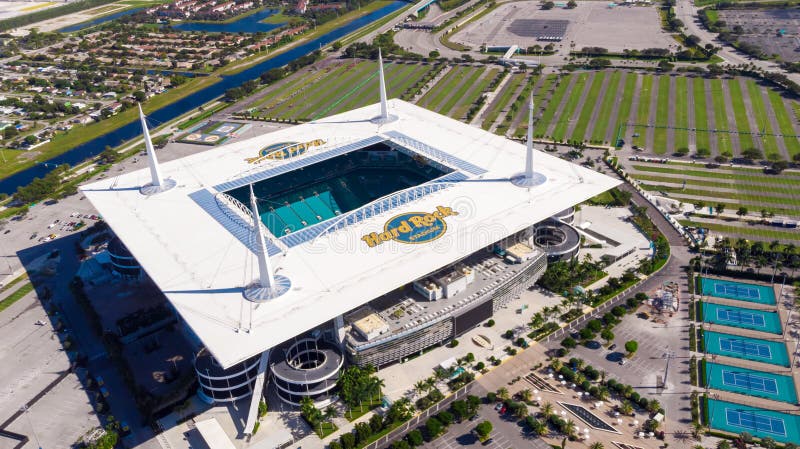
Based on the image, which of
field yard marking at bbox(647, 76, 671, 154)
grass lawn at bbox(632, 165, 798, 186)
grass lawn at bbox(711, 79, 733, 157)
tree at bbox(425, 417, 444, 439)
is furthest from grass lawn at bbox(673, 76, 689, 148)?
tree at bbox(425, 417, 444, 439)

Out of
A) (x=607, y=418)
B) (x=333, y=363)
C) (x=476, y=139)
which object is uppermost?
(x=476, y=139)

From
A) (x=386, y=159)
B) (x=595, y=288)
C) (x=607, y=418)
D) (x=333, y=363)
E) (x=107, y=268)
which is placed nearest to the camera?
(x=607, y=418)

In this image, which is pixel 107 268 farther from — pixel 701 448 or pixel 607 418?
pixel 701 448

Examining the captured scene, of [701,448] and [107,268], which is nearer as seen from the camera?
[701,448]

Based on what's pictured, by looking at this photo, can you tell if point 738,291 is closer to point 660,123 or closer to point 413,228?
point 413,228

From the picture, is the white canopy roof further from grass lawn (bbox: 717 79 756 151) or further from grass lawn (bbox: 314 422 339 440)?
grass lawn (bbox: 717 79 756 151)

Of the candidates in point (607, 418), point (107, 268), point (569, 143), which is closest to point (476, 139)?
point (569, 143)
